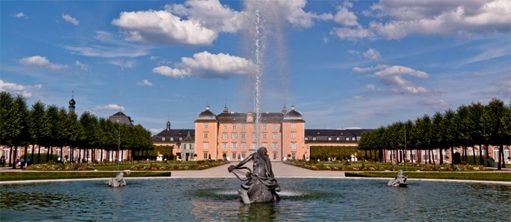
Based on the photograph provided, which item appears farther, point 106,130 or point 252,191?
point 106,130

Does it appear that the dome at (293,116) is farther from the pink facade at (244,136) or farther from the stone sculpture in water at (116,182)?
the stone sculpture in water at (116,182)

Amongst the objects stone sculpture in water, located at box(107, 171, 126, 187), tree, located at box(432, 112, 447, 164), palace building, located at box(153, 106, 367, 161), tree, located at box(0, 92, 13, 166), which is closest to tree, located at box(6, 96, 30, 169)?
tree, located at box(0, 92, 13, 166)

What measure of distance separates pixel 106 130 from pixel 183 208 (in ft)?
205

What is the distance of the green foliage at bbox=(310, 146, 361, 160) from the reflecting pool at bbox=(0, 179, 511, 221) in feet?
314

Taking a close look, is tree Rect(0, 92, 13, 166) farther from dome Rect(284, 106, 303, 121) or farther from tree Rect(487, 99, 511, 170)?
dome Rect(284, 106, 303, 121)

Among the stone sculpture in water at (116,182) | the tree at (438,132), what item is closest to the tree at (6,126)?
the stone sculpture in water at (116,182)

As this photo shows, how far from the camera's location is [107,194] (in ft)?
63.7

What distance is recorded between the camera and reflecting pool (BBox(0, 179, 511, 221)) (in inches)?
512

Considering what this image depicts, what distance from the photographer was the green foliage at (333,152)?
4542 inches

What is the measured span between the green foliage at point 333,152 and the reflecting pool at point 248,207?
95.8m

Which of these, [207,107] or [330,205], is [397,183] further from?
[207,107]

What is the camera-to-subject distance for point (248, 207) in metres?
15.2

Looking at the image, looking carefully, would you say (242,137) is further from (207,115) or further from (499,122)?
(499,122)

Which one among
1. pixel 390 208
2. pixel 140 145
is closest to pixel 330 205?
pixel 390 208
